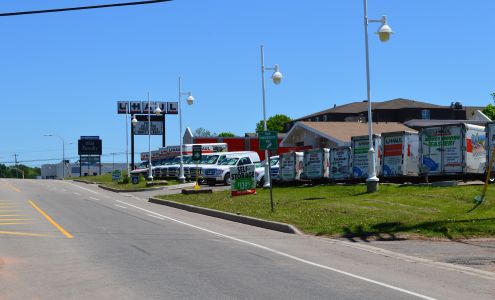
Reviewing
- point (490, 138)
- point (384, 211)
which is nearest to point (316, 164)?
point (490, 138)

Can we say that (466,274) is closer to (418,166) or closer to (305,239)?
(305,239)

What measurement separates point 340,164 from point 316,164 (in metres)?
1.96

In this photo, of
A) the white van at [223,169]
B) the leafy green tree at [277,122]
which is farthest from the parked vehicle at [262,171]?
the leafy green tree at [277,122]

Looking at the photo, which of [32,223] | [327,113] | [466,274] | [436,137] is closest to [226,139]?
[327,113]

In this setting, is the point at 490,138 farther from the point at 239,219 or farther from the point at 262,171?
the point at 262,171

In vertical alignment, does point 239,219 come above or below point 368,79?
below

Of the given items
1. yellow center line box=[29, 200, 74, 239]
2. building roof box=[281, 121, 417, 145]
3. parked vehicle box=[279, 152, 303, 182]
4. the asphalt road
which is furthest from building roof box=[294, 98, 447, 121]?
the asphalt road

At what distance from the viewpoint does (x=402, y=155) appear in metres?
26.3

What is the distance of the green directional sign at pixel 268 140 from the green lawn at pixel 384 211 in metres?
2.19

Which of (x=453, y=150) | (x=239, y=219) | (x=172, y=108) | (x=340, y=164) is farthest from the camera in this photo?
(x=172, y=108)

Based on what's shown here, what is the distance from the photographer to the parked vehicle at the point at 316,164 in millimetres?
30781

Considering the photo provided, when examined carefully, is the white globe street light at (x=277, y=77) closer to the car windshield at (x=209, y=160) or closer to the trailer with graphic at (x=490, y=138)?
the trailer with graphic at (x=490, y=138)

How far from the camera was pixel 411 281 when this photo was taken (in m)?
9.52

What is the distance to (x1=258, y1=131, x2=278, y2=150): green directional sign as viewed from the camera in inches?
818
